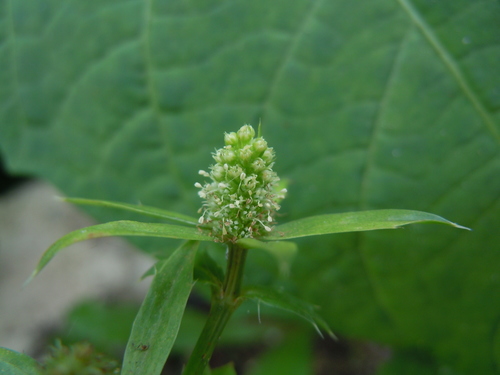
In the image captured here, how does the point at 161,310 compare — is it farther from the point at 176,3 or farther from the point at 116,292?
the point at 116,292

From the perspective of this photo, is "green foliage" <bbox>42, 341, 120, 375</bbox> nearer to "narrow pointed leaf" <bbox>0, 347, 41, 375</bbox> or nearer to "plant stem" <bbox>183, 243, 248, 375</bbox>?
"narrow pointed leaf" <bbox>0, 347, 41, 375</bbox>

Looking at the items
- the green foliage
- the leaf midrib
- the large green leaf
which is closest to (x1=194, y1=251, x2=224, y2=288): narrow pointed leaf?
the green foliage

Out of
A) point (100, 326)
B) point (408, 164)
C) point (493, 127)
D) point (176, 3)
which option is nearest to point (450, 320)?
point (408, 164)

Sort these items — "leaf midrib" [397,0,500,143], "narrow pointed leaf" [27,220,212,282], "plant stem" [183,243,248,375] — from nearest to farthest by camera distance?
"narrow pointed leaf" [27,220,212,282] → "plant stem" [183,243,248,375] → "leaf midrib" [397,0,500,143]

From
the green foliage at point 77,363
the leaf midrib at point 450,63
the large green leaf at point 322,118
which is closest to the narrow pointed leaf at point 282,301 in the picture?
the green foliage at point 77,363

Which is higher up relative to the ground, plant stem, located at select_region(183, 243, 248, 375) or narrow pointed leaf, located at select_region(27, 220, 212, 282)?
narrow pointed leaf, located at select_region(27, 220, 212, 282)

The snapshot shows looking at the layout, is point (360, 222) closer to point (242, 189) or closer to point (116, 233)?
point (242, 189)

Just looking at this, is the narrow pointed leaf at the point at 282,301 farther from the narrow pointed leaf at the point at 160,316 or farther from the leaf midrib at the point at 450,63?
the leaf midrib at the point at 450,63
